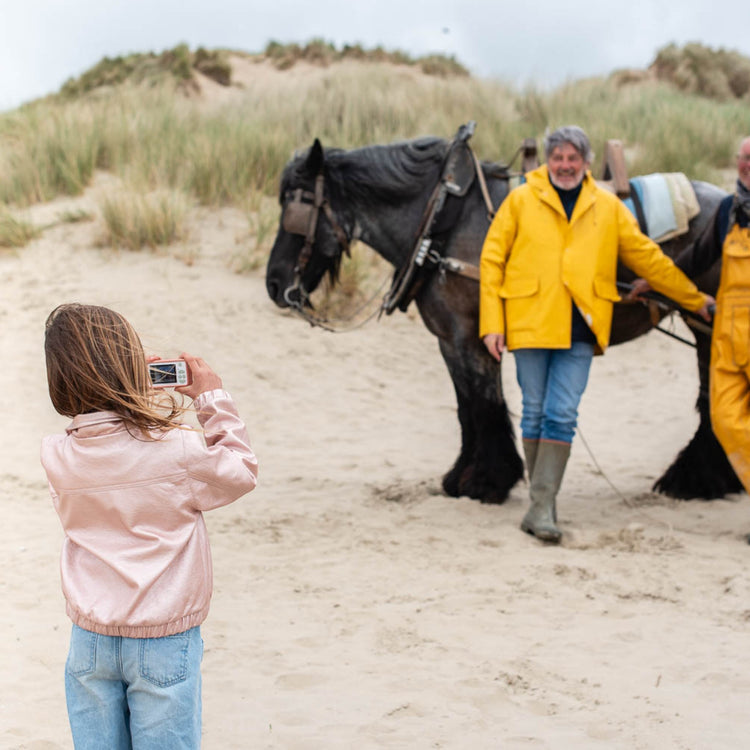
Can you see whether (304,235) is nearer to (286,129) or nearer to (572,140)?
(572,140)

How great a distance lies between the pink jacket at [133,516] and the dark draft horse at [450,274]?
3303 millimetres

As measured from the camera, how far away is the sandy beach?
9.73 ft

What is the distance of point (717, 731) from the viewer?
2.81 meters

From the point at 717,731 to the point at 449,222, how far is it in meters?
3.00

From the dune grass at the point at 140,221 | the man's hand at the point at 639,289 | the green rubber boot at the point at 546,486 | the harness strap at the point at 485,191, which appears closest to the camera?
the green rubber boot at the point at 546,486

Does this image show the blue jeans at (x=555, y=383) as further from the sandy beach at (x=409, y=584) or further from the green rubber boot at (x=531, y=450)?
the sandy beach at (x=409, y=584)

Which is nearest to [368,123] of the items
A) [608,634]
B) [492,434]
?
[492,434]

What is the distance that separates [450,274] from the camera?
5.11 m

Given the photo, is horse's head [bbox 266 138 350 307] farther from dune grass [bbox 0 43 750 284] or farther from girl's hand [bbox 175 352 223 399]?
dune grass [bbox 0 43 750 284]

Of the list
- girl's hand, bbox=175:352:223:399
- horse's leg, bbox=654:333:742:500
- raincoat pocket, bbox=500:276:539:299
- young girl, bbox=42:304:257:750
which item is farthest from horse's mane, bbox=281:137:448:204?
young girl, bbox=42:304:257:750

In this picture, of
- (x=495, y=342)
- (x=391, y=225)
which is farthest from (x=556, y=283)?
(x=391, y=225)

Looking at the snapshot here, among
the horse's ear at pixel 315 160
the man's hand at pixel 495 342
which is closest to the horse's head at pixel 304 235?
the horse's ear at pixel 315 160

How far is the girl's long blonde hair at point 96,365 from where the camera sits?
1845 millimetres

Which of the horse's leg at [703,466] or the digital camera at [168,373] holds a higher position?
the digital camera at [168,373]
